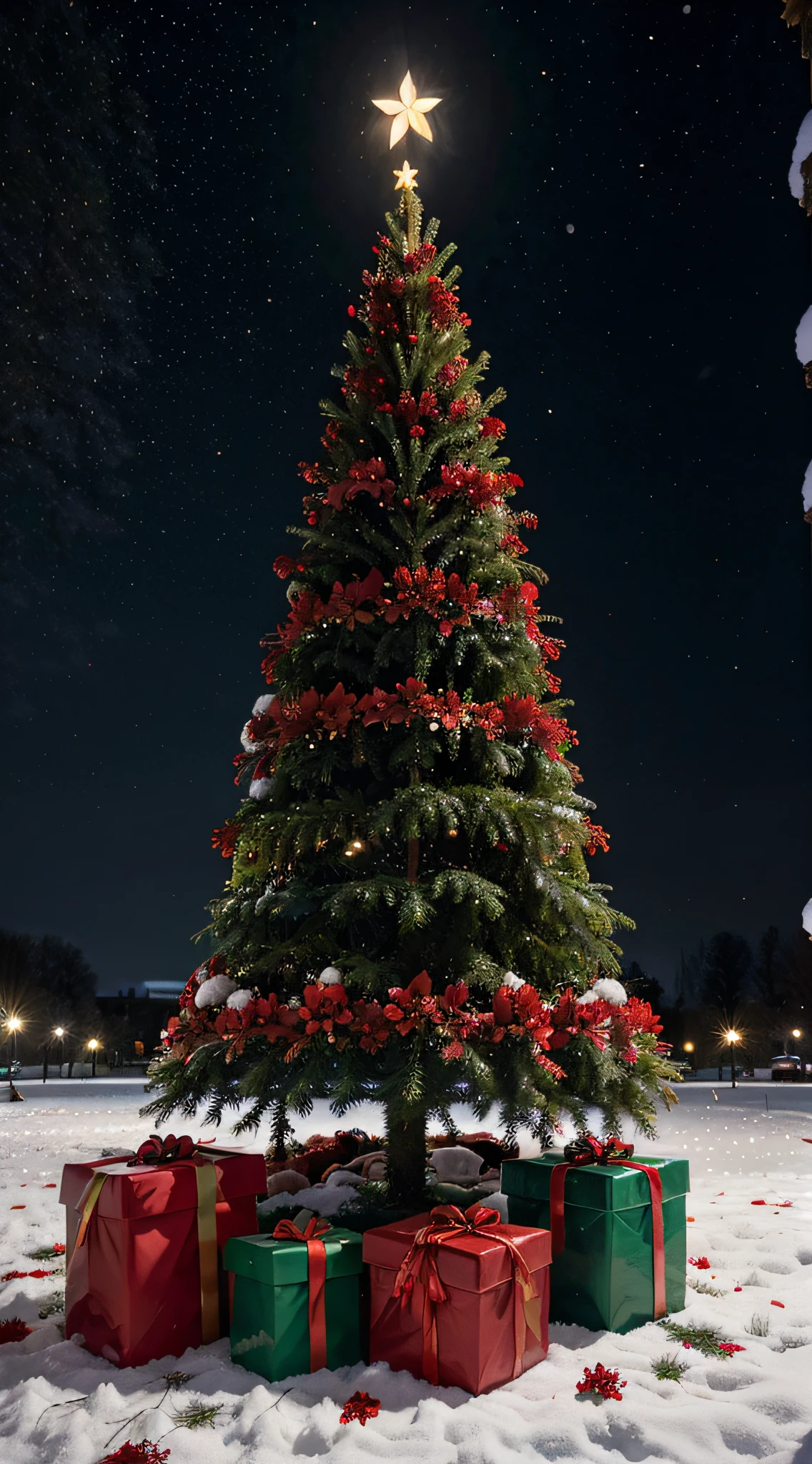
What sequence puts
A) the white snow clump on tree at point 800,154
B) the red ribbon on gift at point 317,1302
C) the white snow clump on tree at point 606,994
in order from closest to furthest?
the white snow clump on tree at point 800,154, the red ribbon on gift at point 317,1302, the white snow clump on tree at point 606,994

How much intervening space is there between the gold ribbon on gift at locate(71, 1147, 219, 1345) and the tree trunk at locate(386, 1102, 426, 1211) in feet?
3.67

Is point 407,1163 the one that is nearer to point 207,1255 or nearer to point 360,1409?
point 207,1255

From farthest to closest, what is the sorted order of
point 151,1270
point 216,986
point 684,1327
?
point 216,986
point 684,1327
point 151,1270

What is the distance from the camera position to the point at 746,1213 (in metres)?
5.68

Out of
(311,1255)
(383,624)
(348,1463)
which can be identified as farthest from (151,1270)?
(383,624)

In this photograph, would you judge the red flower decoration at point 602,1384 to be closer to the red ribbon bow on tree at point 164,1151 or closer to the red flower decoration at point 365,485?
the red ribbon bow on tree at point 164,1151

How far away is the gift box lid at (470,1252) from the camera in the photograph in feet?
9.92

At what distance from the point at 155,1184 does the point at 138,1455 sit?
0.93 meters

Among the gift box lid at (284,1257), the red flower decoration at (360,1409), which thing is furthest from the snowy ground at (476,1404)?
the gift box lid at (284,1257)

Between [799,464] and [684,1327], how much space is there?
20355 millimetres

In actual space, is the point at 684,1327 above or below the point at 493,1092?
below

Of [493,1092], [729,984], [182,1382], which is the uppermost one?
[493,1092]

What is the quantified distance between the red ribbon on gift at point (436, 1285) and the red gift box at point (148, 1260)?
855mm

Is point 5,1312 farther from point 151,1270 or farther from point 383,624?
point 383,624
